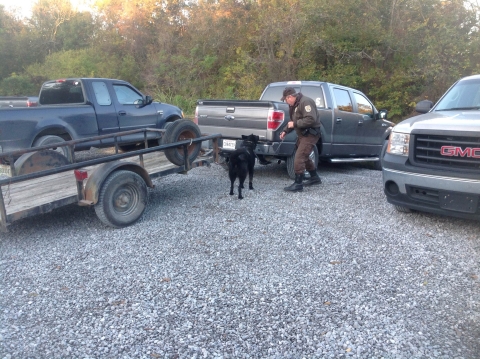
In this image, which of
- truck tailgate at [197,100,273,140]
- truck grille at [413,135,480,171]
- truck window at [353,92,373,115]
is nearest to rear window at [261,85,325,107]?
truck window at [353,92,373,115]

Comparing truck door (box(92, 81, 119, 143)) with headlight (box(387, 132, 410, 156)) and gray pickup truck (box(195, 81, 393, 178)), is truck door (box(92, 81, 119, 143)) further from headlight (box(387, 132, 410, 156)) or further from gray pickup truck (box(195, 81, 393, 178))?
headlight (box(387, 132, 410, 156))

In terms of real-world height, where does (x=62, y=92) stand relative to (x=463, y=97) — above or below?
above

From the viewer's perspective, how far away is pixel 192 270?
167 inches

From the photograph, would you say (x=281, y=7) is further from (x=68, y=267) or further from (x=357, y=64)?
(x=68, y=267)

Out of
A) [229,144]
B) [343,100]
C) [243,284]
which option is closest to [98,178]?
[243,284]

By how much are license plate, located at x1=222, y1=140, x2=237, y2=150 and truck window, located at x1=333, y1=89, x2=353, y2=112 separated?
8.59 feet

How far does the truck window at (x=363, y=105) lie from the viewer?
979 centimetres

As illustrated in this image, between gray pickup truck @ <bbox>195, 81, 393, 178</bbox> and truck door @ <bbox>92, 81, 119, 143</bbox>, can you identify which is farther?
truck door @ <bbox>92, 81, 119, 143</bbox>

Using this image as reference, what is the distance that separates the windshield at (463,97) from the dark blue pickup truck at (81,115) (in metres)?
4.98

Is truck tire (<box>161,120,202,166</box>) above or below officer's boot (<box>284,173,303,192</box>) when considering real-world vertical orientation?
above

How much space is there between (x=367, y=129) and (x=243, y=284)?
7.04 m

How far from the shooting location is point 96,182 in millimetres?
5133

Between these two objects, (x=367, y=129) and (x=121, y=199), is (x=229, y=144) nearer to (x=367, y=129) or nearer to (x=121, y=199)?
(x=121, y=199)

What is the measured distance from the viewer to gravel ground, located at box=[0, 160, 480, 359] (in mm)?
3094
